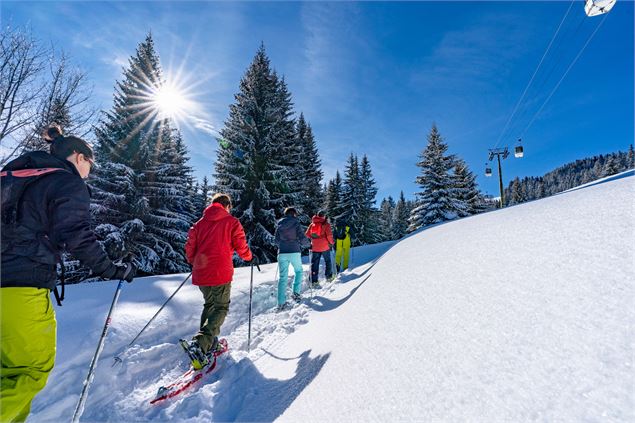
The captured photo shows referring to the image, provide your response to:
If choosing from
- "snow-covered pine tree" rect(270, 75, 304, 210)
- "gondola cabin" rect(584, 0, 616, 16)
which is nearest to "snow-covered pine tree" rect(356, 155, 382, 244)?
"snow-covered pine tree" rect(270, 75, 304, 210)

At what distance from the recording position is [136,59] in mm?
16609

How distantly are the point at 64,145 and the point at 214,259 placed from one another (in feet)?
7.10

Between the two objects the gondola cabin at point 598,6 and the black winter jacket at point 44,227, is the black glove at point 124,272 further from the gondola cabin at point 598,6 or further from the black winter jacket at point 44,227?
the gondola cabin at point 598,6

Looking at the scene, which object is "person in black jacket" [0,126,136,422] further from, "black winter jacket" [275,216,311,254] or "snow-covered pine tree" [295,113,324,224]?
"snow-covered pine tree" [295,113,324,224]

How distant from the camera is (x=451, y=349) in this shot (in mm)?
1486

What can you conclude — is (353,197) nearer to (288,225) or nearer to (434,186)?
(434,186)

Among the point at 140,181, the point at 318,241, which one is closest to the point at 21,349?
the point at 318,241

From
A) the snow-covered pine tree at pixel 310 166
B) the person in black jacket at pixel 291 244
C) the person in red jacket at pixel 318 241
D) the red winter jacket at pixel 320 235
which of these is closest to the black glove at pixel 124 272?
the person in black jacket at pixel 291 244

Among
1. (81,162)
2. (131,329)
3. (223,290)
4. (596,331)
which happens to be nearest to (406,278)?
(596,331)

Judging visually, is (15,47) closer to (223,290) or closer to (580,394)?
(223,290)

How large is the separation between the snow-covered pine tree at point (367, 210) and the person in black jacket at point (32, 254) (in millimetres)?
28806

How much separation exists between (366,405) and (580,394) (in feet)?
3.20

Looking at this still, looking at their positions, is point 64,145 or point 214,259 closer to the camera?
point 64,145

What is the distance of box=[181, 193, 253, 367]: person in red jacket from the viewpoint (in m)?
3.74
